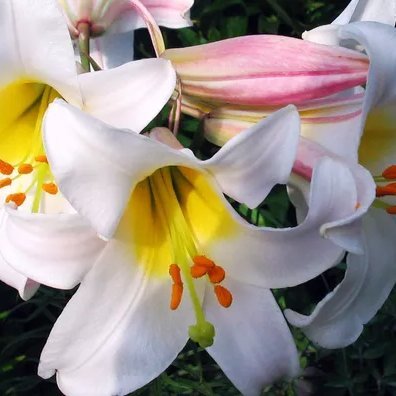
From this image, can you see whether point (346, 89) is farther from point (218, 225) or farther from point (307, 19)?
point (307, 19)

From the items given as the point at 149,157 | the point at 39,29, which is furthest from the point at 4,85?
the point at 149,157

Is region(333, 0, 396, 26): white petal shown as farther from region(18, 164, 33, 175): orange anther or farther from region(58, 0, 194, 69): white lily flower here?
region(18, 164, 33, 175): orange anther

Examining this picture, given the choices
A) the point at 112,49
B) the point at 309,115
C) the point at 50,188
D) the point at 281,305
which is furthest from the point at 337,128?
the point at 281,305

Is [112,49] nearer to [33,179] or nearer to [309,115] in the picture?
[33,179]

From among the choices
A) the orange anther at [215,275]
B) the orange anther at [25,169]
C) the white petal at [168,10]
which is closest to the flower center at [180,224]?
the orange anther at [215,275]

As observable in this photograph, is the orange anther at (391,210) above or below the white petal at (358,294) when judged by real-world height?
above

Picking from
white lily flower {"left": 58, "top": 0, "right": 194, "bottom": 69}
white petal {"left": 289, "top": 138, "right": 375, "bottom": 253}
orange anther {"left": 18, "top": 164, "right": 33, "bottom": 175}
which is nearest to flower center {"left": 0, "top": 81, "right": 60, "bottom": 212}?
orange anther {"left": 18, "top": 164, "right": 33, "bottom": 175}

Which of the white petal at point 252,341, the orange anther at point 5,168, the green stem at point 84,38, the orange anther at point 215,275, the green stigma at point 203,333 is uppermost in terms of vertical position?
the green stem at point 84,38

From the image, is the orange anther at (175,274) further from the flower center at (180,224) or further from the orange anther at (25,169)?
the orange anther at (25,169)
